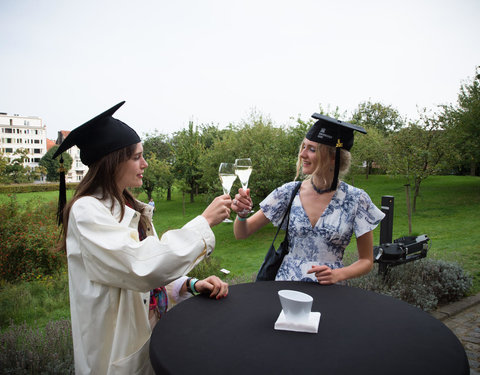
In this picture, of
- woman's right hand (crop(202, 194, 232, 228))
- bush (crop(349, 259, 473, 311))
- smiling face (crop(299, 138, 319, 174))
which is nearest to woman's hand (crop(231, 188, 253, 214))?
woman's right hand (crop(202, 194, 232, 228))

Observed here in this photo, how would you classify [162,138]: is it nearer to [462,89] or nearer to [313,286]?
[462,89]

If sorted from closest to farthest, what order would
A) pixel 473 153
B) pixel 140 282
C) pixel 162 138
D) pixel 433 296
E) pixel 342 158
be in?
pixel 140 282, pixel 342 158, pixel 433 296, pixel 473 153, pixel 162 138

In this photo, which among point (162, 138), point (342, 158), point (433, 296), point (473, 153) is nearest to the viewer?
point (342, 158)

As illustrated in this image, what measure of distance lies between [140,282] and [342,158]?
197cm

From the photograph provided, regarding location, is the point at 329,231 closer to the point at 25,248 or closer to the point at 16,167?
the point at 25,248

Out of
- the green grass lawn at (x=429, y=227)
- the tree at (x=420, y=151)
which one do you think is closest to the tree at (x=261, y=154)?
the green grass lawn at (x=429, y=227)

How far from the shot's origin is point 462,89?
23.4 metres

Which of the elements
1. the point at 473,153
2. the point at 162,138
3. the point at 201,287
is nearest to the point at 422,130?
the point at 473,153

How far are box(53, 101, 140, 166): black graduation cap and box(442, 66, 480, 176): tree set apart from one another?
69.9 feet

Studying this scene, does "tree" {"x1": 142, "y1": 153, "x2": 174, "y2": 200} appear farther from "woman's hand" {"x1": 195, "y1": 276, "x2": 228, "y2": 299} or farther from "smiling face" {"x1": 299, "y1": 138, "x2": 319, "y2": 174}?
"woman's hand" {"x1": 195, "y1": 276, "x2": 228, "y2": 299}

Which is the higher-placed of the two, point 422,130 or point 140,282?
point 422,130

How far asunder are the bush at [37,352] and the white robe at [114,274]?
1274 millimetres

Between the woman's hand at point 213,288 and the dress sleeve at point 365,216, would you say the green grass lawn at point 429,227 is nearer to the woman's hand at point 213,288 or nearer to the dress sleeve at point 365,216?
the dress sleeve at point 365,216

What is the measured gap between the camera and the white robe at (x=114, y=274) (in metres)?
1.62
